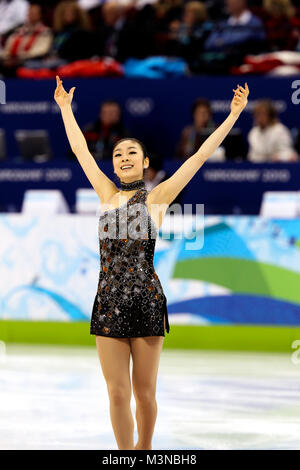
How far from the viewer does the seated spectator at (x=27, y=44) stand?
1126 centimetres

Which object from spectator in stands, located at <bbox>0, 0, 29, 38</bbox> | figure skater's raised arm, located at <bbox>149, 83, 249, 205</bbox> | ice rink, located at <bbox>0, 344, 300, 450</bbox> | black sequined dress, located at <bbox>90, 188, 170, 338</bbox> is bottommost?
ice rink, located at <bbox>0, 344, 300, 450</bbox>

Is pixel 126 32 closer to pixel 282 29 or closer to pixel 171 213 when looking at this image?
pixel 282 29

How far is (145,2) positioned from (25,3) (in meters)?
1.87

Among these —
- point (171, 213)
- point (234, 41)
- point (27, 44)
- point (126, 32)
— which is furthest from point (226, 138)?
point (27, 44)

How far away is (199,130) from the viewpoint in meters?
9.35

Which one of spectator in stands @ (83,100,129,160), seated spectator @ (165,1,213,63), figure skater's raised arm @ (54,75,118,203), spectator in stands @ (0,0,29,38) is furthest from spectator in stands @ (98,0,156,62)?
figure skater's raised arm @ (54,75,118,203)

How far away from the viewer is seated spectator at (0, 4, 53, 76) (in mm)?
11260

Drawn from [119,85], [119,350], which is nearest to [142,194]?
[119,350]

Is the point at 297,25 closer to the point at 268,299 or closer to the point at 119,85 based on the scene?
the point at 119,85

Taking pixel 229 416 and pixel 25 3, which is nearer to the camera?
pixel 229 416

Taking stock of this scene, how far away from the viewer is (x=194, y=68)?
10.7 metres

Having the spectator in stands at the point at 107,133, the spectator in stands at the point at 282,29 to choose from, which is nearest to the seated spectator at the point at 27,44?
the spectator in stands at the point at 107,133

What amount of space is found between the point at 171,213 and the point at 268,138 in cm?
178

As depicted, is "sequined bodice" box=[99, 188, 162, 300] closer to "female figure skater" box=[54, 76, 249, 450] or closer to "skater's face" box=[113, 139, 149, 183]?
"female figure skater" box=[54, 76, 249, 450]
